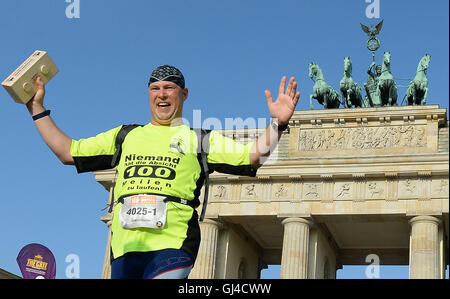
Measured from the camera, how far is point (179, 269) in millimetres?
4453

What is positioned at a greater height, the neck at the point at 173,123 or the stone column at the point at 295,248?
the stone column at the point at 295,248

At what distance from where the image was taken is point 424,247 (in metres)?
32.9

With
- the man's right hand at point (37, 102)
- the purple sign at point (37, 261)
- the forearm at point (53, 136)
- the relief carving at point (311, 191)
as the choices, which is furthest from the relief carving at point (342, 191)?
the man's right hand at point (37, 102)

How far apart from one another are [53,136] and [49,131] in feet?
0.13

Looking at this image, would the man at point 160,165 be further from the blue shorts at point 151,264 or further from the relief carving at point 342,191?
the relief carving at point 342,191

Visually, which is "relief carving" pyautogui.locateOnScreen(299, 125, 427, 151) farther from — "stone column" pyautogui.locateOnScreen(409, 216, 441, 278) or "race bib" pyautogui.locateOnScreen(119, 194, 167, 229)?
"race bib" pyautogui.locateOnScreen(119, 194, 167, 229)

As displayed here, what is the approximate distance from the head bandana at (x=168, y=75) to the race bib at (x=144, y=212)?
76cm

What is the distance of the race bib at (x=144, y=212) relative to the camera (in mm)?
4637

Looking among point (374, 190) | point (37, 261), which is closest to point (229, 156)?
point (37, 261)

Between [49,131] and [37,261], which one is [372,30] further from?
[49,131]

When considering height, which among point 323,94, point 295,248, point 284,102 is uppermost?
point 323,94
